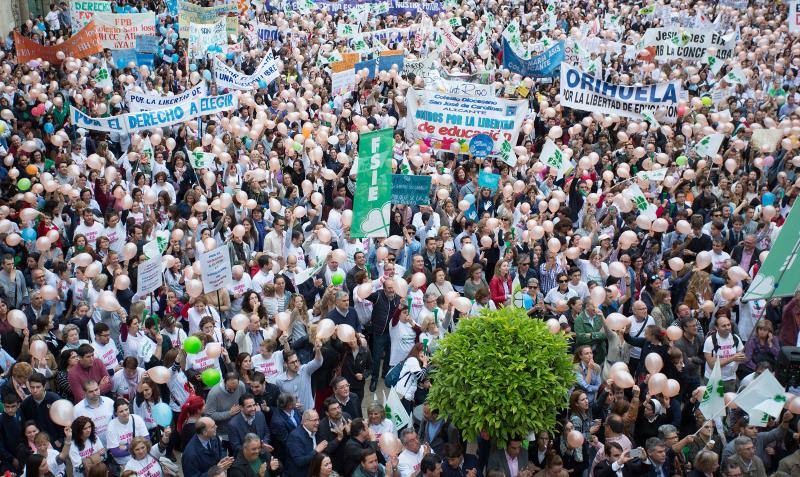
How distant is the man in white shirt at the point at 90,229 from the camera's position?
34.6 feet

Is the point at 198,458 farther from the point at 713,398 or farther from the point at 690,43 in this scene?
the point at 690,43

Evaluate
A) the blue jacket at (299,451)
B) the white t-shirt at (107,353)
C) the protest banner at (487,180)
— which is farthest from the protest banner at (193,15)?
the blue jacket at (299,451)

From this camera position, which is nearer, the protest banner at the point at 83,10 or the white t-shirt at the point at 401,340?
the white t-shirt at the point at 401,340

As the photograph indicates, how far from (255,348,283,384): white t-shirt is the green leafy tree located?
1494 millimetres

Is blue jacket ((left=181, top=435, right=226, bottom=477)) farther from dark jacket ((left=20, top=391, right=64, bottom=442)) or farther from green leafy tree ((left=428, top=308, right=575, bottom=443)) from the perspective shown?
green leafy tree ((left=428, top=308, right=575, bottom=443))

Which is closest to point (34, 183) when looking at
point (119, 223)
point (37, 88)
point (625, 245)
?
point (119, 223)

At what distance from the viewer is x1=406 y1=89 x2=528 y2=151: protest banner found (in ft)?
45.7

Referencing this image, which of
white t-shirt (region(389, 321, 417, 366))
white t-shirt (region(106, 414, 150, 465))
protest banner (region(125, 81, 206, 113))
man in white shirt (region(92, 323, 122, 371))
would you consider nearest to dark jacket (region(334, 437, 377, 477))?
white t-shirt (region(106, 414, 150, 465))

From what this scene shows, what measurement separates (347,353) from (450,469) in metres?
1.67

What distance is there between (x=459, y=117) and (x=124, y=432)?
8313 mm

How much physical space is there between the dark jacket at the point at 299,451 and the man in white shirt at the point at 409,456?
0.64 meters

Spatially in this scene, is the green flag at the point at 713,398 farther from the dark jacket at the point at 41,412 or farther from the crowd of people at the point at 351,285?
the dark jacket at the point at 41,412

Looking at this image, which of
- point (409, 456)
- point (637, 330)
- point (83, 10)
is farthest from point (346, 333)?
point (83, 10)

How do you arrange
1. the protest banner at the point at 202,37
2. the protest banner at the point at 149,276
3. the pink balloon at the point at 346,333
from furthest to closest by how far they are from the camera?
1. the protest banner at the point at 202,37
2. the protest banner at the point at 149,276
3. the pink balloon at the point at 346,333
